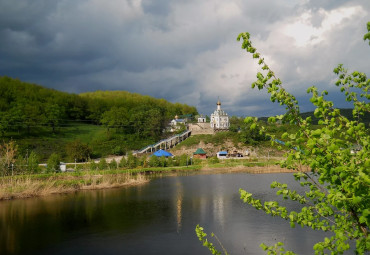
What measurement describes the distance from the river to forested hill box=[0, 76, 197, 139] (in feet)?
176

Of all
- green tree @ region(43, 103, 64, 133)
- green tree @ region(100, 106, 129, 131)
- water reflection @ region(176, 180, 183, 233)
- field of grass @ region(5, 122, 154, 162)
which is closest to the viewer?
water reflection @ region(176, 180, 183, 233)

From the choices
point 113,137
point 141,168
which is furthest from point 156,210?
point 113,137

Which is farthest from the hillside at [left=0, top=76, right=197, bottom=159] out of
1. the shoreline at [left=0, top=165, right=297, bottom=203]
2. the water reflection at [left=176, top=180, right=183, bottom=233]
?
the water reflection at [left=176, top=180, right=183, bottom=233]

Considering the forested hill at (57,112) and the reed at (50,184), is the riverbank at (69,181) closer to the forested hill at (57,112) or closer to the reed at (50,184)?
the reed at (50,184)

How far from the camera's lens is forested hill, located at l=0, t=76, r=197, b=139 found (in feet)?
255

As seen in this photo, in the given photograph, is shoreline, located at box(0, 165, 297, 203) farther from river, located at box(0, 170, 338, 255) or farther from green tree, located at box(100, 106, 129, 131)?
green tree, located at box(100, 106, 129, 131)

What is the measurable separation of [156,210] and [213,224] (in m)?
5.73

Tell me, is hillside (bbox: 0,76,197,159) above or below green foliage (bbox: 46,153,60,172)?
above

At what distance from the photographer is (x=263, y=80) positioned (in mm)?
3975

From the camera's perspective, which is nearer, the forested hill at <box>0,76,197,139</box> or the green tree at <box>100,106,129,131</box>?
the forested hill at <box>0,76,197,139</box>

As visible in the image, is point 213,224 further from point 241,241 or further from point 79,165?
point 79,165

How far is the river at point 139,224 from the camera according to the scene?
14359mm

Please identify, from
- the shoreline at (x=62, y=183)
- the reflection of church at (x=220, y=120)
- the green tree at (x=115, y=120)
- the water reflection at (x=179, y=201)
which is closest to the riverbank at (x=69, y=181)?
the shoreline at (x=62, y=183)

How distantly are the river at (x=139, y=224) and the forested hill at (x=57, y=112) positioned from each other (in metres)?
53.7
